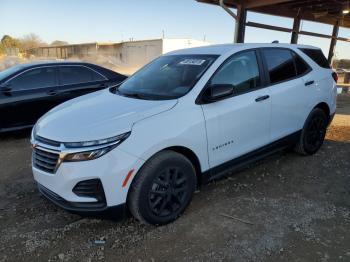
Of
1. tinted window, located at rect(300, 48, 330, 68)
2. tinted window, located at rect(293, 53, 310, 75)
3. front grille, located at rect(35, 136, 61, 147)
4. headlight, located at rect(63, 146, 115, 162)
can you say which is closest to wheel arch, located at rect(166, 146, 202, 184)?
headlight, located at rect(63, 146, 115, 162)

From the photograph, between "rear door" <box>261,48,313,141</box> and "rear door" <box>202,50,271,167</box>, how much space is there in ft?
0.58

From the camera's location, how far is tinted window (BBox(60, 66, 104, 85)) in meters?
6.40

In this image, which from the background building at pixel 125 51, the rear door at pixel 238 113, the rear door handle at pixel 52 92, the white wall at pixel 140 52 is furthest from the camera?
the white wall at pixel 140 52

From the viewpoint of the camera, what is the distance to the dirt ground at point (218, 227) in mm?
2750

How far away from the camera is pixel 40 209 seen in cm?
352

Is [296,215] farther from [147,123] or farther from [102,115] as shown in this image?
[102,115]

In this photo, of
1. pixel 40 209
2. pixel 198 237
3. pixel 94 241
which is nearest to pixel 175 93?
pixel 198 237

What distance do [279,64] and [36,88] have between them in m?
4.47

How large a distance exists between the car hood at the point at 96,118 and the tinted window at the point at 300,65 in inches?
89.5

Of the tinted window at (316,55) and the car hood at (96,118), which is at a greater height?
the tinted window at (316,55)

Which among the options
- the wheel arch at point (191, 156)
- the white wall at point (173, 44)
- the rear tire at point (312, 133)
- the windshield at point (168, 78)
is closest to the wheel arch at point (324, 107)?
the rear tire at point (312, 133)

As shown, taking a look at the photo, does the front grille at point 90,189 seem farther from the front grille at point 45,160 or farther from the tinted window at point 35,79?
the tinted window at point 35,79

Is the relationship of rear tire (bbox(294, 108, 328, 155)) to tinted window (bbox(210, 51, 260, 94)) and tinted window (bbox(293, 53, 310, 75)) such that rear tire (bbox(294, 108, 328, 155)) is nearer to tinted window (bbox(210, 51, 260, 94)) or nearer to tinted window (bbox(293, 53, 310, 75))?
tinted window (bbox(293, 53, 310, 75))

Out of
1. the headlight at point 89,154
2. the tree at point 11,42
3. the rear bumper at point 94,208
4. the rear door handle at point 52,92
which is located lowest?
the rear bumper at point 94,208
